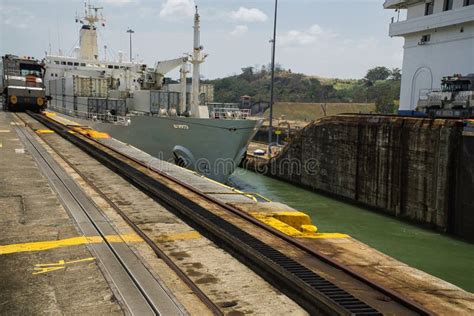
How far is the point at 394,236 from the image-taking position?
55.2 ft

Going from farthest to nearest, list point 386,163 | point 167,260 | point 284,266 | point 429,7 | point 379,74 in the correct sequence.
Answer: point 379,74
point 429,7
point 386,163
point 167,260
point 284,266

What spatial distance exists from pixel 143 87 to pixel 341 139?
15.5 metres

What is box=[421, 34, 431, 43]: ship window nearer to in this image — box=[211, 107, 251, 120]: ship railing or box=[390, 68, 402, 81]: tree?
box=[211, 107, 251, 120]: ship railing

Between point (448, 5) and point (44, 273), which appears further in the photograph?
point (448, 5)

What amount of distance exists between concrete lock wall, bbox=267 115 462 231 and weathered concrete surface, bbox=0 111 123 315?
1510 cm

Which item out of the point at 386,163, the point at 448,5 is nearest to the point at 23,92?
the point at 386,163

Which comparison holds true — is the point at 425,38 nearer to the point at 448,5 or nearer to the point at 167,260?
the point at 448,5

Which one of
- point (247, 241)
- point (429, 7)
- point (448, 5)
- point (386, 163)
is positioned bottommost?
point (386, 163)

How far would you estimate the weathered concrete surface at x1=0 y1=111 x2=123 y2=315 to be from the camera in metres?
4.35

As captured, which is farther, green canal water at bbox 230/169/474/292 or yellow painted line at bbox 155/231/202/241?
green canal water at bbox 230/169/474/292

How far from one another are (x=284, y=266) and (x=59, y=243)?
3466mm

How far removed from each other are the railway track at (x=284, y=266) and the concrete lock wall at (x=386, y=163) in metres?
12.2

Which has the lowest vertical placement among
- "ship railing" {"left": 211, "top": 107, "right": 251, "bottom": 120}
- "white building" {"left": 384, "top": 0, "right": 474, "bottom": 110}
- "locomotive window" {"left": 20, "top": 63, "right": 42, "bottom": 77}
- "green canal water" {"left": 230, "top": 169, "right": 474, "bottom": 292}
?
"green canal water" {"left": 230, "top": 169, "right": 474, "bottom": 292}

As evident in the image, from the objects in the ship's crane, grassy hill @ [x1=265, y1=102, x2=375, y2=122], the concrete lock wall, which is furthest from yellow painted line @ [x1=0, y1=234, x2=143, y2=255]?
grassy hill @ [x1=265, y1=102, x2=375, y2=122]
